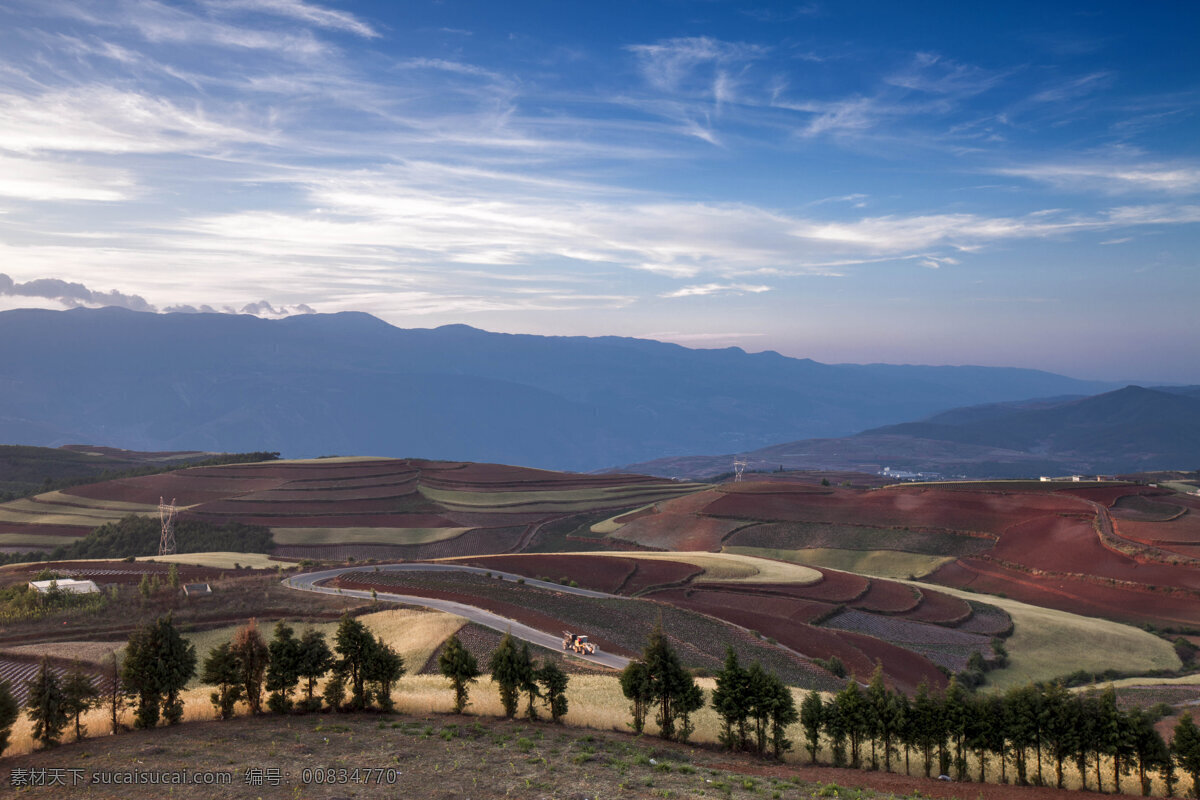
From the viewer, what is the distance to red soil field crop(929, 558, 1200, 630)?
68.0 meters

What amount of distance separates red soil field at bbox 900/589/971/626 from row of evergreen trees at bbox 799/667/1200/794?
3753 cm

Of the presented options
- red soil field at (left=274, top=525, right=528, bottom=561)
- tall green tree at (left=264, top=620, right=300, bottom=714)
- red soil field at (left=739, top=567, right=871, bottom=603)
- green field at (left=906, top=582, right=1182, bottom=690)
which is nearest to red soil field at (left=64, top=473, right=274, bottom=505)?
red soil field at (left=274, top=525, right=528, bottom=561)

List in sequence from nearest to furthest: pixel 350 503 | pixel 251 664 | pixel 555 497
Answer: pixel 251 664 → pixel 350 503 → pixel 555 497

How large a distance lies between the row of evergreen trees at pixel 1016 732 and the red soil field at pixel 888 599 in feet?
129

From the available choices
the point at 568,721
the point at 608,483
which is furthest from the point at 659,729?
the point at 608,483

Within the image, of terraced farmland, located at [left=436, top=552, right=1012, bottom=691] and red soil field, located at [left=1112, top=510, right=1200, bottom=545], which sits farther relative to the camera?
red soil field, located at [left=1112, top=510, right=1200, bottom=545]

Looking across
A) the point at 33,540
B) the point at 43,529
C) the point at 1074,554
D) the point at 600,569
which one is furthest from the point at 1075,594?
the point at 43,529

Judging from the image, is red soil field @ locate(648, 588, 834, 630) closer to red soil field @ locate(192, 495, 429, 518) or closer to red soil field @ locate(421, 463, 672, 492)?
red soil field @ locate(192, 495, 429, 518)

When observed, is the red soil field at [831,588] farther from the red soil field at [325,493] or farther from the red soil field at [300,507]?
the red soil field at [325,493]

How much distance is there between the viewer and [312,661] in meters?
30.2

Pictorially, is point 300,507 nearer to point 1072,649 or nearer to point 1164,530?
point 1072,649

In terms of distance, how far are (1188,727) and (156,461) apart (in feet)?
748

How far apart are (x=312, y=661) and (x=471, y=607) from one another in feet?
78.2

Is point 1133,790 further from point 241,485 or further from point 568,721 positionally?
point 241,485
